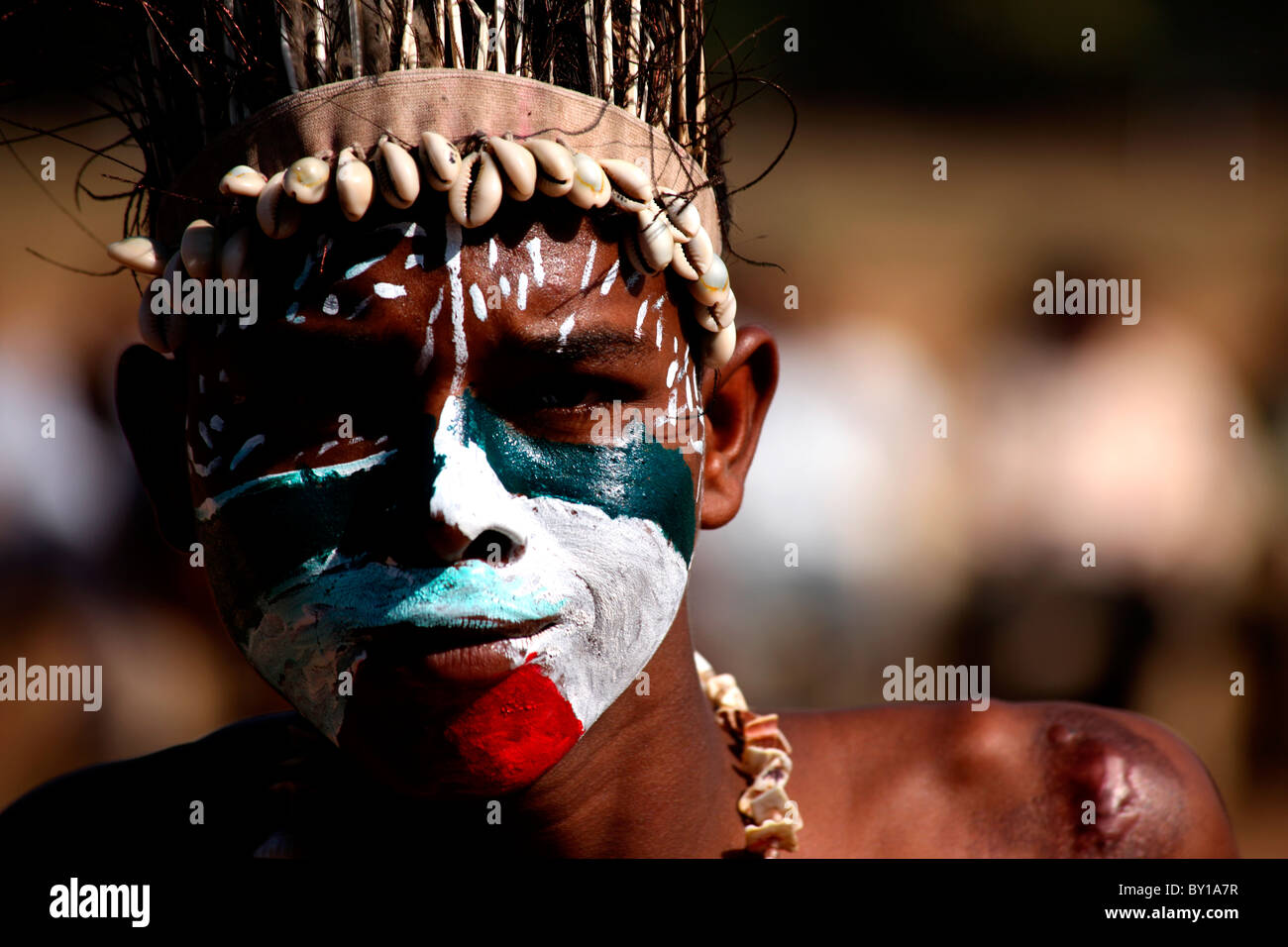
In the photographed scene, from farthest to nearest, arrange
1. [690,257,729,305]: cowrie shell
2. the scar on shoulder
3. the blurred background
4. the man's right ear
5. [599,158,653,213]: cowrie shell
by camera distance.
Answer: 1. the blurred background
2. the scar on shoulder
3. the man's right ear
4. [690,257,729,305]: cowrie shell
5. [599,158,653,213]: cowrie shell

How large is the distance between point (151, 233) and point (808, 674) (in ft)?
13.2

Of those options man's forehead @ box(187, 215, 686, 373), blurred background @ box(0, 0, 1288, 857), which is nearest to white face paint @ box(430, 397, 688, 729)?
man's forehead @ box(187, 215, 686, 373)

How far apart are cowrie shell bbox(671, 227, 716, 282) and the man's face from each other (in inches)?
3.8

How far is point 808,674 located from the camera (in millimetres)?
5746

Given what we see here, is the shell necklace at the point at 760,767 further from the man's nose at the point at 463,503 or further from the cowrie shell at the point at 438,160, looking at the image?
the cowrie shell at the point at 438,160

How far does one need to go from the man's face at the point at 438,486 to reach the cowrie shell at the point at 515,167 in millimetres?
47

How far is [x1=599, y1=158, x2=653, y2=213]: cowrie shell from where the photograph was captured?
1952 millimetres

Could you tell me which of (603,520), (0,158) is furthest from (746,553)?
(0,158)

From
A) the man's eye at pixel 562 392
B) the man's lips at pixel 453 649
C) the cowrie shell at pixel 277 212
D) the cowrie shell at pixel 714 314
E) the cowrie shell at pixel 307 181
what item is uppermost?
the cowrie shell at pixel 307 181

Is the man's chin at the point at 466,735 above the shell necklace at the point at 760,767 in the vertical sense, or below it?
above

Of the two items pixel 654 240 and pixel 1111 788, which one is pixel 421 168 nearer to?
pixel 654 240

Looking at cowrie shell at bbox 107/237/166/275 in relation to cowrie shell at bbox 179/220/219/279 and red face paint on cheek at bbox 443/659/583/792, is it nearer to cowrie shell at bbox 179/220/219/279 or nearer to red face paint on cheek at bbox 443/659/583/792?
cowrie shell at bbox 179/220/219/279

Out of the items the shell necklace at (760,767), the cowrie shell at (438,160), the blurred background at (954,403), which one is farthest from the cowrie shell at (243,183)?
the blurred background at (954,403)

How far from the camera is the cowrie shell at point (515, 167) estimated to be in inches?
72.0
